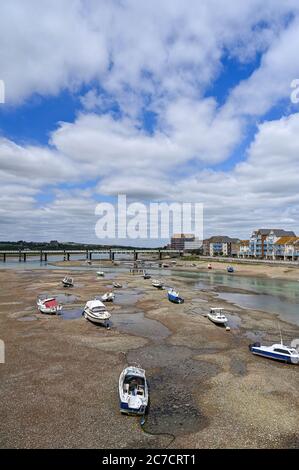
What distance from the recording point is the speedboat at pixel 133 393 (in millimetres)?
15805

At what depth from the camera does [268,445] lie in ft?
44.9

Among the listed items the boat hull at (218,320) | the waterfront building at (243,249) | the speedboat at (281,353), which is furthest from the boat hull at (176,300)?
the waterfront building at (243,249)

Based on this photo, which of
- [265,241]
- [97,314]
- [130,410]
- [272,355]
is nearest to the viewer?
[130,410]

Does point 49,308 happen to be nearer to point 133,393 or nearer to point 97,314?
point 97,314

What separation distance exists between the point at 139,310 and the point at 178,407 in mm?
25757

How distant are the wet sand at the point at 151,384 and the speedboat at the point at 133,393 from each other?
1.82 feet

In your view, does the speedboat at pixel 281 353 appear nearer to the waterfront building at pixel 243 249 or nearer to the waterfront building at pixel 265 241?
the waterfront building at pixel 265 241

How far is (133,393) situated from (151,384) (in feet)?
9.91

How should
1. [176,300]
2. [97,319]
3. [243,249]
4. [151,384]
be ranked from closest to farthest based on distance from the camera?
[151,384]
[97,319]
[176,300]
[243,249]

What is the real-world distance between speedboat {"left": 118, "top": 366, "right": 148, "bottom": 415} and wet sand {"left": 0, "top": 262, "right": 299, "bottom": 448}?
0.56 meters

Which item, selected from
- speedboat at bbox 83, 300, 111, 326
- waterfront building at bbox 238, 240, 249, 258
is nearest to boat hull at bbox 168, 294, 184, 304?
speedboat at bbox 83, 300, 111, 326

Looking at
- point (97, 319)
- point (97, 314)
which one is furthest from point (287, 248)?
point (97, 319)

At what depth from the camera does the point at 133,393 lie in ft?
55.5
